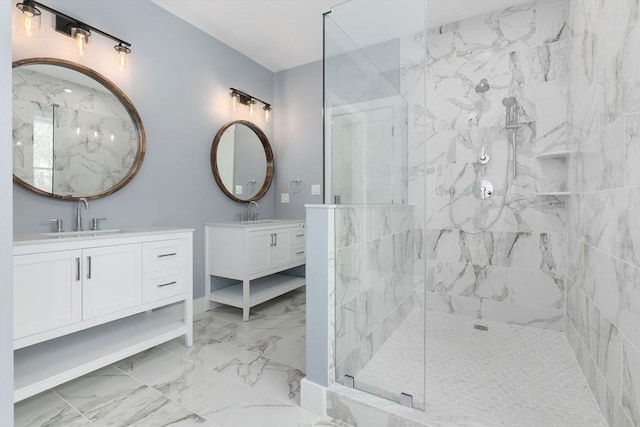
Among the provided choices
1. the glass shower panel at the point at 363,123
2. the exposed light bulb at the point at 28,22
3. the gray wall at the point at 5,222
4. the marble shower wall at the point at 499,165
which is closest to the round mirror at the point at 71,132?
the exposed light bulb at the point at 28,22

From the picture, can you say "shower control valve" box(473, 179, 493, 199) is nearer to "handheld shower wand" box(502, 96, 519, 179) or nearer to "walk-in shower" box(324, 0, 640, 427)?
"walk-in shower" box(324, 0, 640, 427)

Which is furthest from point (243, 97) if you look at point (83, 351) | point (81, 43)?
point (83, 351)

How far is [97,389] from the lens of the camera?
1.62 metres

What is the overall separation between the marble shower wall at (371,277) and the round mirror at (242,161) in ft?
6.07

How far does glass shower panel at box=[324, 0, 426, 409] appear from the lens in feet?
4.98

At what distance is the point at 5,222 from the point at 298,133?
9.87 ft

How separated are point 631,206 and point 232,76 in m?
3.20

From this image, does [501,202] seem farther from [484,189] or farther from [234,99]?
[234,99]

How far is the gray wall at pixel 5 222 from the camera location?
805 mm

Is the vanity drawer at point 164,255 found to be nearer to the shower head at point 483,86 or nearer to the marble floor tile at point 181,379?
the marble floor tile at point 181,379

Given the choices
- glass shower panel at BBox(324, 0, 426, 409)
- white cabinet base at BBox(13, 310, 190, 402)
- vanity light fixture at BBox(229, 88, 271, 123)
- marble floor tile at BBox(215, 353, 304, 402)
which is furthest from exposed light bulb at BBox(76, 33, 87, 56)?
marble floor tile at BBox(215, 353, 304, 402)

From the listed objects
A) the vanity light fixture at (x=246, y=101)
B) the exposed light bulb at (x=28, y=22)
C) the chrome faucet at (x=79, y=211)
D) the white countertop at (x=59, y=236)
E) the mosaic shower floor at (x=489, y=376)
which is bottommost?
the mosaic shower floor at (x=489, y=376)

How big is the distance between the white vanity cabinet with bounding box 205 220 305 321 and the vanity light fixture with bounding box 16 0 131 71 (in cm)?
148

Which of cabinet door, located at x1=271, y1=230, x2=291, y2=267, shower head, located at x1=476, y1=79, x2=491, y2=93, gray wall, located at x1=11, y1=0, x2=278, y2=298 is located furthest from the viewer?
cabinet door, located at x1=271, y1=230, x2=291, y2=267
